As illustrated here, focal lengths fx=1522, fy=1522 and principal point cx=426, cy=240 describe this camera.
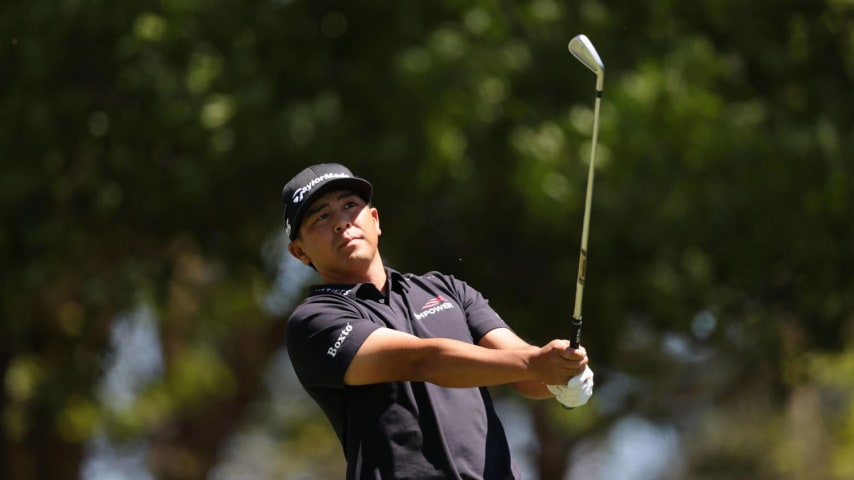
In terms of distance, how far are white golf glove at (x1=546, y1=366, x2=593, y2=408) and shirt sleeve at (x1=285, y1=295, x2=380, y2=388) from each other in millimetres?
615

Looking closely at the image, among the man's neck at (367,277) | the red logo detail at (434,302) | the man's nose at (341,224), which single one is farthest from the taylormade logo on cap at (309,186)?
the red logo detail at (434,302)

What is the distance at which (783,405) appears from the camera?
16828 millimetres

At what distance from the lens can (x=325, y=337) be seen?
4.83 m

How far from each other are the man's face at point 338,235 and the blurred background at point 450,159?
7.71m

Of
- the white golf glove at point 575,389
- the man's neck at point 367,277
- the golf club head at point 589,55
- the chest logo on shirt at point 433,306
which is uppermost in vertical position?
the golf club head at point 589,55

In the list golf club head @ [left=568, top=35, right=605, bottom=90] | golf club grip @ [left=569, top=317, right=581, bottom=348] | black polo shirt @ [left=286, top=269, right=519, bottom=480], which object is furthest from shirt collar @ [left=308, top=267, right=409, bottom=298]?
golf club head @ [left=568, top=35, right=605, bottom=90]

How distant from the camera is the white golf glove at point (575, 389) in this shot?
457 centimetres

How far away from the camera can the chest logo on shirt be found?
507 cm

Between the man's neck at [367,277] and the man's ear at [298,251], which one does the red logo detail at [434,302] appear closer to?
the man's neck at [367,277]

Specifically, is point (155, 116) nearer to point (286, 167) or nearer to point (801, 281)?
point (286, 167)

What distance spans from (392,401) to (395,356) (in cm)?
19

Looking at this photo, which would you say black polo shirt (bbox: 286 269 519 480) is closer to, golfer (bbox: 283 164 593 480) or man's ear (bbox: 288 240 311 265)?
golfer (bbox: 283 164 593 480)

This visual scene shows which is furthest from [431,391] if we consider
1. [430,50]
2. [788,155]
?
[788,155]

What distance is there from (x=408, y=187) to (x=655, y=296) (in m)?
2.41
